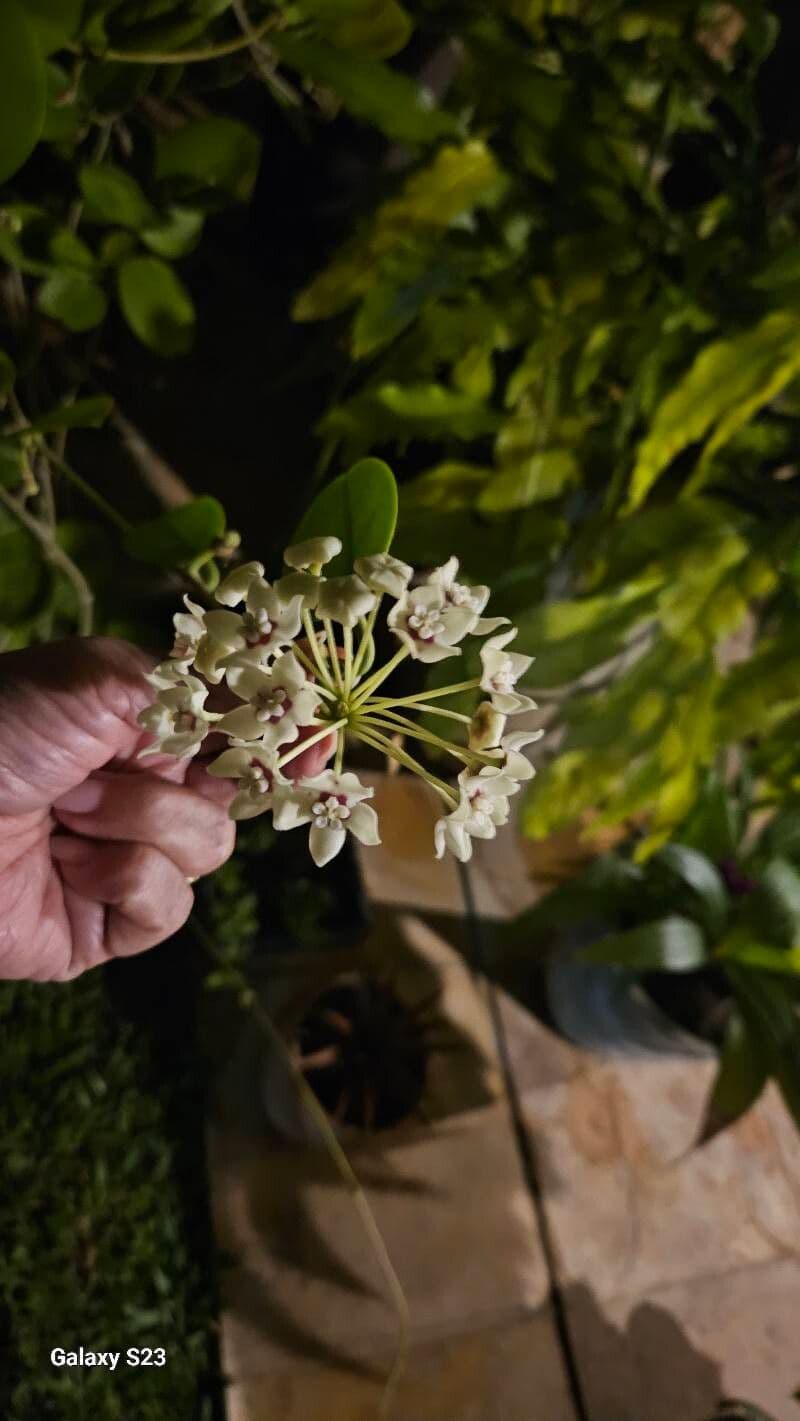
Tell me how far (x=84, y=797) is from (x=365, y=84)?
0.70m

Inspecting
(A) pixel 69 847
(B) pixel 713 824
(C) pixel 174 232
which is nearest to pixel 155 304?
(C) pixel 174 232

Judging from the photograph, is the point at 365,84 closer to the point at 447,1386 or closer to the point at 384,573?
the point at 384,573

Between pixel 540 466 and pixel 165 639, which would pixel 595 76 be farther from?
pixel 165 639

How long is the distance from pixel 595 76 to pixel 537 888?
140cm

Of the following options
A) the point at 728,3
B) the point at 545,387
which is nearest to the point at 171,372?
the point at 545,387

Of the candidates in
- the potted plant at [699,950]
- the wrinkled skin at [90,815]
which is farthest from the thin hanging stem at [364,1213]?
the wrinkled skin at [90,815]

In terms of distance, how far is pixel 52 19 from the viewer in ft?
2.47

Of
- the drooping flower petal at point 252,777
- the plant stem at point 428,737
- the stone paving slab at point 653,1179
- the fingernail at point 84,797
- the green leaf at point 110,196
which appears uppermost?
the green leaf at point 110,196

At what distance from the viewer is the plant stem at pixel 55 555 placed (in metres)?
0.95

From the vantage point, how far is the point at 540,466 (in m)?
1.16

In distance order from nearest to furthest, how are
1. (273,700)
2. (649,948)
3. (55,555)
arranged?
(273,700) → (55,555) → (649,948)

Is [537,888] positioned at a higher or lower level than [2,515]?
lower

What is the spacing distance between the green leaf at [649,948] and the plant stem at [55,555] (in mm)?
901

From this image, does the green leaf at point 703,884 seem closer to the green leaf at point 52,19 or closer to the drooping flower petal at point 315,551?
the drooping flower petal at point 315,551
